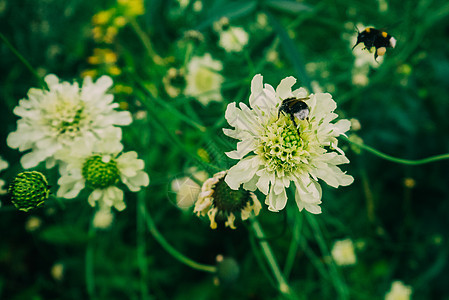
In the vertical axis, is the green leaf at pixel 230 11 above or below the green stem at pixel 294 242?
above

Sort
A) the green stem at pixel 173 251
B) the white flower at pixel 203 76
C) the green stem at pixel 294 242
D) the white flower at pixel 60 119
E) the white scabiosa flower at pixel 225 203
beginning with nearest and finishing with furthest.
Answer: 1. the white scabiosa flower at pixel 225 203
2. the white flower at pixel 60 119
3. the green stem at pixel 173 251
4. the green stem at pixel 294 242
5. the white flower at pixel 203 76

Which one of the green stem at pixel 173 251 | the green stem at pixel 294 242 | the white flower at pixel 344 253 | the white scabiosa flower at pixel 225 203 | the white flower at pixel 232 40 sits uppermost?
the white flower at pixel 232 40

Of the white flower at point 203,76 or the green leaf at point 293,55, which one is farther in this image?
the white flower at point 203,76

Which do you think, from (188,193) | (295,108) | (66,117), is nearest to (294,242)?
(188,193)

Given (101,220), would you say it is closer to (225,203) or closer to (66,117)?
(66,117)

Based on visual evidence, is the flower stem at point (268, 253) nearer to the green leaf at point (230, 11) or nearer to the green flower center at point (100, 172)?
the green flower center at point (100, 172)

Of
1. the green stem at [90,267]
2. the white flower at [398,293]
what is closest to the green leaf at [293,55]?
the green stem at [90,267]

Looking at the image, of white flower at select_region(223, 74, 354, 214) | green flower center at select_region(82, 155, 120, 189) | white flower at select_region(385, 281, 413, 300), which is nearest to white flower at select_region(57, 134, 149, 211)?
green flower center at select_region(82, 155, 120, 189)

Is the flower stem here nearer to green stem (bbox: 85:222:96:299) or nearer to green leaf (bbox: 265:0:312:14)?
green stem (bbox: 85:222:96:299)
